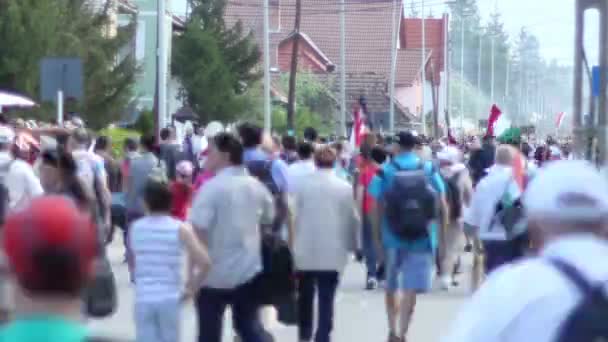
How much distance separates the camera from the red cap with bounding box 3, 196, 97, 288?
3.37m

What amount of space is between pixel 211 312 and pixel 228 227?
1.68 ft

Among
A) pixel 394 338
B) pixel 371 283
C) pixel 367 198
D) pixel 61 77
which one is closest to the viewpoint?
pixel 394 338

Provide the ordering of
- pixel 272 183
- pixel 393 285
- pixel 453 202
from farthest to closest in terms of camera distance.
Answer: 1. pixel 453 202
2. pixel 272 183
3. pixel 393 285

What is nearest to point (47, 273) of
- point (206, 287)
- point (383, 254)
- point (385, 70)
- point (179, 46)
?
point (206, 287)

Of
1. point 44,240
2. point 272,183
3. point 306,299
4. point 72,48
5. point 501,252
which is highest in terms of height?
point 72,48

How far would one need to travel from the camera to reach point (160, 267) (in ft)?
29.8

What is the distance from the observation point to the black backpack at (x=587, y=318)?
4.12m

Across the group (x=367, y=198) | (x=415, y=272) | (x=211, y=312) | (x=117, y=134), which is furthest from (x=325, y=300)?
(x=117, y=134)

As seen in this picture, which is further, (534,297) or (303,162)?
(303,162)

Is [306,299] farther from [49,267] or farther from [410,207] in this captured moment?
[49,267]

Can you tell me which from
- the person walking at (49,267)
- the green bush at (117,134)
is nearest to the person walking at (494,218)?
the person walking at (49,267)

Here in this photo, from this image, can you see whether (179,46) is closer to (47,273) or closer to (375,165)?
(375,165)

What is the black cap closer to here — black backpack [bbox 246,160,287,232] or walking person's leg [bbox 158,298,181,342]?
black backpack [bbox 246,160,287,232]

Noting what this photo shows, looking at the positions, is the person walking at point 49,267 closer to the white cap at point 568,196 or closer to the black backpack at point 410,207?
the white cap at point 568,196
